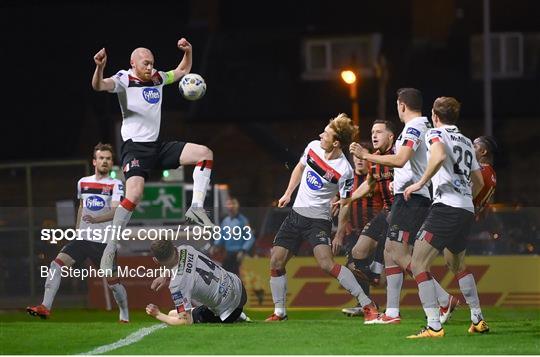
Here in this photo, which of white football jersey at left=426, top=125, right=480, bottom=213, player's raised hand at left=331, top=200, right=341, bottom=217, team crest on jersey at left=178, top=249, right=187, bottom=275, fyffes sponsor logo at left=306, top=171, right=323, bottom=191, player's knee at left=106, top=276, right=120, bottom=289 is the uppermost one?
white football jersey at left=426, top=125, right=480, bottom=213

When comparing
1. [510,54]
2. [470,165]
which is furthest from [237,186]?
[470,165]

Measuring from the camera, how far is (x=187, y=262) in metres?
15.0

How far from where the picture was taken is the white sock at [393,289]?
1566 centimetres

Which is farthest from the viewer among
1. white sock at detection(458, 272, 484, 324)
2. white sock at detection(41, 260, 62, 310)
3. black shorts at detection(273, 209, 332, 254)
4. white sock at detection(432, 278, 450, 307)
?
white sock at detection(41, 260, 62, 310)

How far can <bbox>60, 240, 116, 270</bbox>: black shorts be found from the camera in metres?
17.2

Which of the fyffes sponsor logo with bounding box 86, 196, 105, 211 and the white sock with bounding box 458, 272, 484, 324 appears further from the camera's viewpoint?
the fyffes sponsor logo with bounding box 86, 196, 105, 211

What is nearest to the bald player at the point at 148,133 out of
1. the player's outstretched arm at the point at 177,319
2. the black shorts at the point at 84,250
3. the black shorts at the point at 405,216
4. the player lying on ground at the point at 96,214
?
the player's outstretched arm at the point at 177,319

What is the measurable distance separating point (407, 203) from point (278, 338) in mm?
2380

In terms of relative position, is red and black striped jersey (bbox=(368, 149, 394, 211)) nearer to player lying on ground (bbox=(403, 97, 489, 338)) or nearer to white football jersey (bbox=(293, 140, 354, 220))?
white football jersey (bbox=(293, 140, 354, 220))

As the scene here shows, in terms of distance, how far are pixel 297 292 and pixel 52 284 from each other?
5.01 meters

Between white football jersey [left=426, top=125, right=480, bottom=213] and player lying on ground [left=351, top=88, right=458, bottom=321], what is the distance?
369mm

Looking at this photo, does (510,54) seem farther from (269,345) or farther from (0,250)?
(269,345)

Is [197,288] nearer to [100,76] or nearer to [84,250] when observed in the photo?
[100,76]

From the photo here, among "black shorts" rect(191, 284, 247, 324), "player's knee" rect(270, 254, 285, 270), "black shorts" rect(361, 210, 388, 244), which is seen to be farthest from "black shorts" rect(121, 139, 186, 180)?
"black shorts" rect(361, 210, 388, 244)
